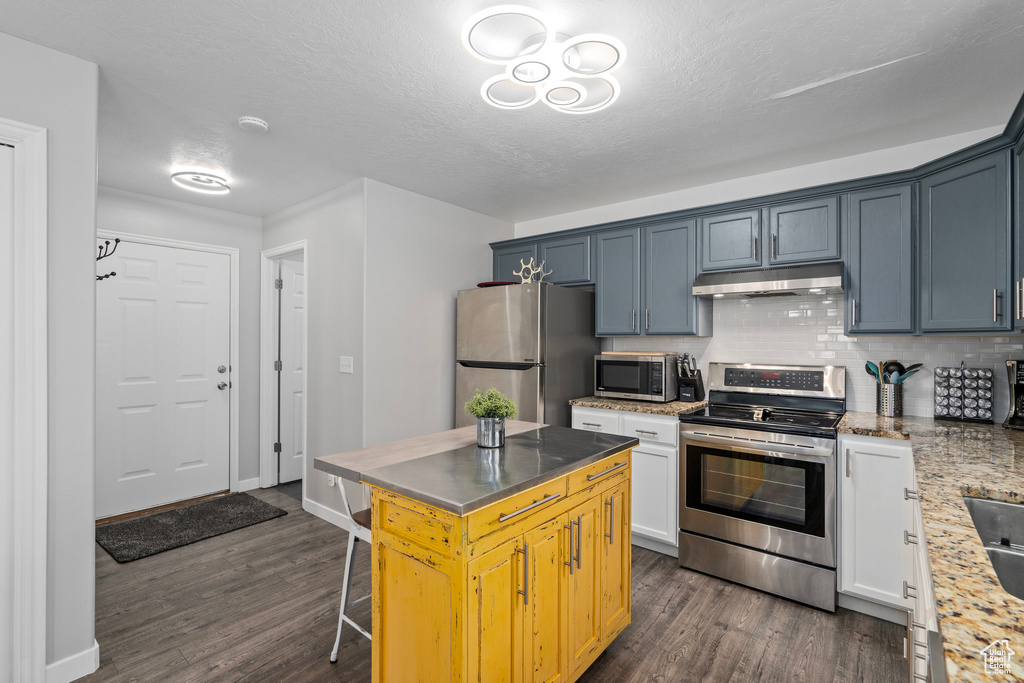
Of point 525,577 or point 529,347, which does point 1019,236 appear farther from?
point 529,347

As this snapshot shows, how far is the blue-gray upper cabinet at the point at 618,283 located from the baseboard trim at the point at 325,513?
2.38 m

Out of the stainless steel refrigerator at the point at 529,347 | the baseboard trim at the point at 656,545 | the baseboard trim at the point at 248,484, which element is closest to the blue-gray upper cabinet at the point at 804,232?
the stainless steel refrigerator at the point at 529,347

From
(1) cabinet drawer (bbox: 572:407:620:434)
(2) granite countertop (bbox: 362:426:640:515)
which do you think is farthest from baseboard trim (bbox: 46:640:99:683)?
(1) cabinet drawer (bbox: 572:407:620:434)

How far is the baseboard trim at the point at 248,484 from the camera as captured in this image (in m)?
4.43

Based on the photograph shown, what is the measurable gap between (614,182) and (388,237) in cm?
170

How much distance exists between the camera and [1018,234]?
2.04 m

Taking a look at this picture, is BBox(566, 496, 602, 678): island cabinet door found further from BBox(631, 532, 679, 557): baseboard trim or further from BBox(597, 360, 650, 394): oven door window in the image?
BBox(597, 360, 650, 394): oven door window

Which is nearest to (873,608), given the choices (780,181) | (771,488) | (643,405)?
(771,488)

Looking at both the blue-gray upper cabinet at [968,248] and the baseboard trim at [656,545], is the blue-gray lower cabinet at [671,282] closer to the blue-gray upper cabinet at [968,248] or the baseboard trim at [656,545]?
the blue-gray upper cabinet at [968,248]

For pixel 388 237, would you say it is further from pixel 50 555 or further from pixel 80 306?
pixel 50 555

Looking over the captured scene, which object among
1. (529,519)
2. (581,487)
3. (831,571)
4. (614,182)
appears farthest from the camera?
(614,182)

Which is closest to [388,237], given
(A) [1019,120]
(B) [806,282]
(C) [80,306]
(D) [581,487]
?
(C) [80,306]

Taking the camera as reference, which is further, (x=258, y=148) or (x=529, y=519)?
(x=258, y=148)

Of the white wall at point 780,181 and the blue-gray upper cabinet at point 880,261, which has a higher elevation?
the white wall at point 780,181
